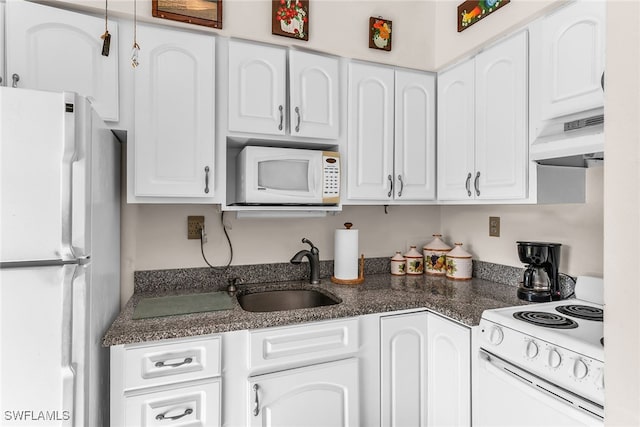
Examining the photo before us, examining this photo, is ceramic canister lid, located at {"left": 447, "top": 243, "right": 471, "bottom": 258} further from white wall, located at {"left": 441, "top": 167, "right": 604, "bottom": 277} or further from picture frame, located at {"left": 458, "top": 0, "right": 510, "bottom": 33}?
picture frame, located at {"left": 458, "top": 0, "right": 510, "bottom": 33}

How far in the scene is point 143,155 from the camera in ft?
5.34

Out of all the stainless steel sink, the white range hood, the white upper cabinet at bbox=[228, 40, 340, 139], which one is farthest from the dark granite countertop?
the white upper cabinet at bbox=[228, 40, 340, 139]

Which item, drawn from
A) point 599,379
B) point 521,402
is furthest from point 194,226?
point 599,379

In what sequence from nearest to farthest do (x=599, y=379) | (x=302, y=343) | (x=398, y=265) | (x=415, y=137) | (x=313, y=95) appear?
(x=599, y=379)
(x=302, y=343)
(x=313, y=95)
(x=415, y=137)
(x=398, y=265)

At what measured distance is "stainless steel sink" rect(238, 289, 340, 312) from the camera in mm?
1980

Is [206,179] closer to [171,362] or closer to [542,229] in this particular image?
[171,362]

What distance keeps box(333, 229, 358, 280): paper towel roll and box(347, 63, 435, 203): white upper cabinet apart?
0.23 meters

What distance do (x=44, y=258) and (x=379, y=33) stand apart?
1.97 meters

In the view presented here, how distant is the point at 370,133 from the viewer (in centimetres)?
206

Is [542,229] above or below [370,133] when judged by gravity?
below

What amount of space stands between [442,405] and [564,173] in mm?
1209

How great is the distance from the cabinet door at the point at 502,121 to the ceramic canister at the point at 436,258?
1.97 feet

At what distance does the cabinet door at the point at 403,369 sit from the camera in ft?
5.70

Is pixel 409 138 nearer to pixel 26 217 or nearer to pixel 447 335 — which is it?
pixel 447 335
